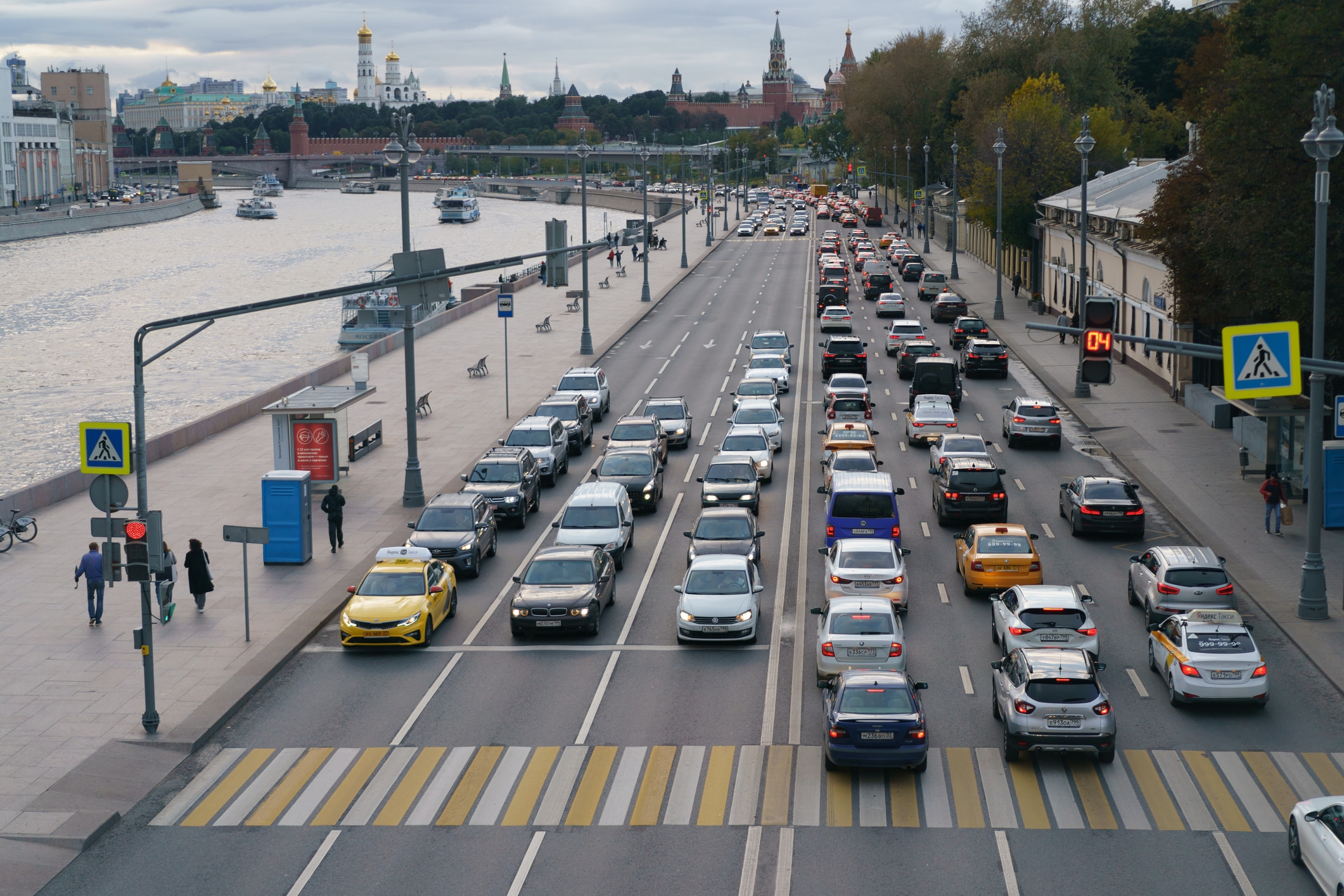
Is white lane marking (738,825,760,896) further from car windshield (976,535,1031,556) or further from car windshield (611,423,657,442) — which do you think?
car windshield (611,423,657,442)

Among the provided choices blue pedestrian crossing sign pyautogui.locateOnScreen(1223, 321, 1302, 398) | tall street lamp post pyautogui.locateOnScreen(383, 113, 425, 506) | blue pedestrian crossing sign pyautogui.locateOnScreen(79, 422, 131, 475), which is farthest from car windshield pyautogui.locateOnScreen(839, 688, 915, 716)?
tall street lamp post pyautogui.locateOnScreen(383, 113, 425, 506)

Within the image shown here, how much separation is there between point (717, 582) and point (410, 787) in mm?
Answer: 7954

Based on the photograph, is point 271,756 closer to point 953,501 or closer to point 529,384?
point 953,501

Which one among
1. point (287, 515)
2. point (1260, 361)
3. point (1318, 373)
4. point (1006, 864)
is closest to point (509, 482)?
point (287, 515)

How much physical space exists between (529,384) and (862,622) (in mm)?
31924

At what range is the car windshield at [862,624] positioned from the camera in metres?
21.8

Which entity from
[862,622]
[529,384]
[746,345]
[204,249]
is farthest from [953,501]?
[204,249]

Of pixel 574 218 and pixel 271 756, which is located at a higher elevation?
pixel 574 218

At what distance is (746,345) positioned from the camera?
6300 centimetres

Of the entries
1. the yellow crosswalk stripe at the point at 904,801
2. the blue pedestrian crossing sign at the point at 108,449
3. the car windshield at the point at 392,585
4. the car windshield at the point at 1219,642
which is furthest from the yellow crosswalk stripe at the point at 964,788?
the blue pedestrian crossing sign at the point at 108,449

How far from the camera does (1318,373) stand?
2444 cm

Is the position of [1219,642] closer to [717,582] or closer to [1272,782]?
[1272,782]

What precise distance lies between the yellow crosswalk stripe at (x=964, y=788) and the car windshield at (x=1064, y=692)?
1.32 metres

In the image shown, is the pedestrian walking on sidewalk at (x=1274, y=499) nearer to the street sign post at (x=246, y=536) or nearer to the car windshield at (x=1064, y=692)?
the car windshield at (x=1064, y=692)
